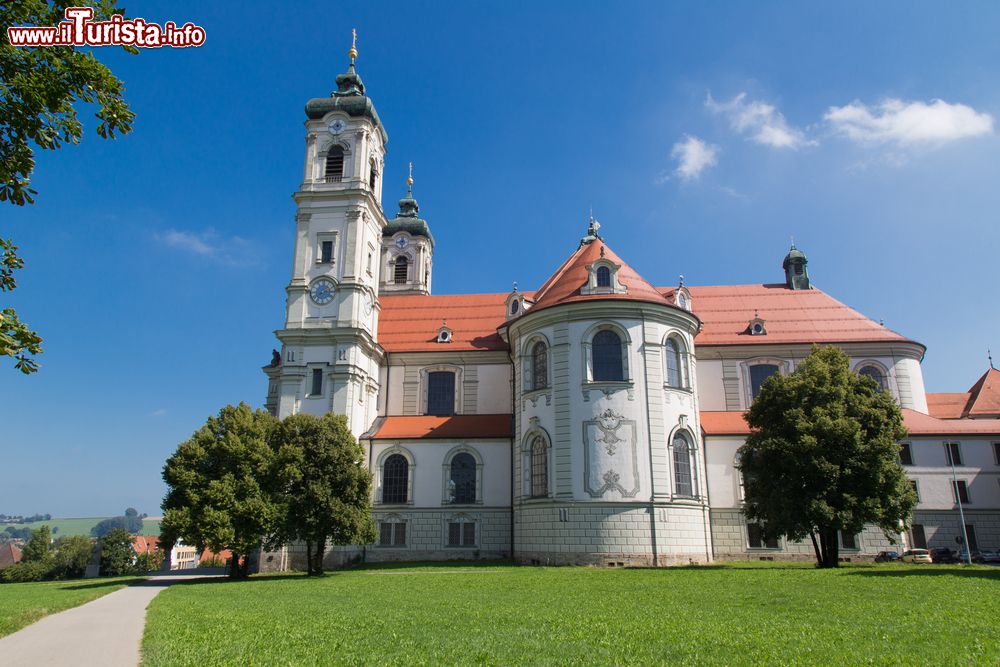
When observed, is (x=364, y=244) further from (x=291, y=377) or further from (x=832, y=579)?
(x=832, y=579)

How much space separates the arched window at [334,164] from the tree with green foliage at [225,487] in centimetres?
1719

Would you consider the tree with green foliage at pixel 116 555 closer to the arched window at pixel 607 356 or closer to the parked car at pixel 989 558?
the arched window at pixel 607 356

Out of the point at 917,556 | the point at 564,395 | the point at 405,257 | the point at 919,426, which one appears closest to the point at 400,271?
the point at 405,257

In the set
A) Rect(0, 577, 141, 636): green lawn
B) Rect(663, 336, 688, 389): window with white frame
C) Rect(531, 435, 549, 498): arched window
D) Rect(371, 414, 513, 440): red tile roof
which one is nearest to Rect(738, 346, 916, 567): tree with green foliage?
Rect(663, 336, 688, 389): window with white frame

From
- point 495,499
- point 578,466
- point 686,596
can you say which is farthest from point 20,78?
point 495,499

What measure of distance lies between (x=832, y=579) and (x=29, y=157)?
73.1 feet

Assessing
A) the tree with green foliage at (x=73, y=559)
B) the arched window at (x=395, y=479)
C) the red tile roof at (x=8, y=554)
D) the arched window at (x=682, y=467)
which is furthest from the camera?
the red tile roof at (x=8, y=554)

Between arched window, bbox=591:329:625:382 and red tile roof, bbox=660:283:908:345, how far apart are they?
665 cm

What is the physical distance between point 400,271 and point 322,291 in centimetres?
2042

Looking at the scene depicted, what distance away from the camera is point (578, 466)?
103 ft

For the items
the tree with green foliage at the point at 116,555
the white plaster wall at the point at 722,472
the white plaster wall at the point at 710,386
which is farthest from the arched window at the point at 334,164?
the tree with green foliage at the point at 116,555

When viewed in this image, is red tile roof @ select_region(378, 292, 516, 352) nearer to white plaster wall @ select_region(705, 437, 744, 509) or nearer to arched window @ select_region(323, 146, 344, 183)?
arched window @ select_region(323, 146, 344, 183)

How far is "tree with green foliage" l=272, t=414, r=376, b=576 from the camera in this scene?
2942 cm

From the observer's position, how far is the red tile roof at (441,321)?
42750 mm
